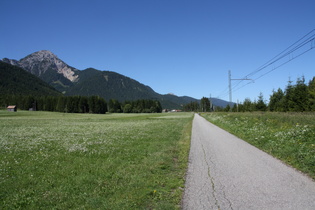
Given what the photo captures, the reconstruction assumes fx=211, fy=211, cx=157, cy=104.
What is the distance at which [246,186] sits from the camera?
7133 mm

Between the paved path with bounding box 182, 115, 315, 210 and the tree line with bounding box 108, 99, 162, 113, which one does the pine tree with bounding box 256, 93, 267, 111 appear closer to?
the paved path with bounding box 182, 115, 315, 210

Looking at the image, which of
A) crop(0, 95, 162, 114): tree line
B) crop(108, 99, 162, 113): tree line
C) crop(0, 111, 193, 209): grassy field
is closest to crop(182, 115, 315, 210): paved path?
crop(0, 111, 193, 209): grassy field

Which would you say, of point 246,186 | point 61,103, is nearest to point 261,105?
point 246,186

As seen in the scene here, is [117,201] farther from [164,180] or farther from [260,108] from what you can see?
[260,108]

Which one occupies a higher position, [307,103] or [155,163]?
[307,103]

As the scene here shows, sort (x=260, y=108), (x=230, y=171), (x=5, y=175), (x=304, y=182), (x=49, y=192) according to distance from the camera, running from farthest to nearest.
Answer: (x=260, y=108), (x=230, y=171), (x=5, y=175), (x=304, y=182), (x=49, y=192)

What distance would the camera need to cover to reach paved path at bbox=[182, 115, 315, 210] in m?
5.74

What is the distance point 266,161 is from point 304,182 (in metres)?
3.33

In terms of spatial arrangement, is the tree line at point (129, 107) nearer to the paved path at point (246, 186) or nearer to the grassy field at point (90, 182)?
the grassy field at point (90, 182)

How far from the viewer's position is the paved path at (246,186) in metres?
5.74

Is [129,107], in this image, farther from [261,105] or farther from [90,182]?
[90,182]

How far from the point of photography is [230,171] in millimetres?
9047

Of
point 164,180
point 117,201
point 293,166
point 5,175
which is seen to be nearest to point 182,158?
point 164,180

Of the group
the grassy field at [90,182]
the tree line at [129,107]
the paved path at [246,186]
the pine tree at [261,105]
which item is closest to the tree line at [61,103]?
the tree line at [129,107]
